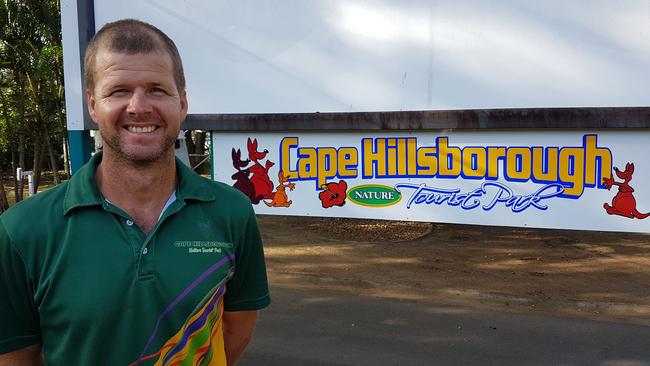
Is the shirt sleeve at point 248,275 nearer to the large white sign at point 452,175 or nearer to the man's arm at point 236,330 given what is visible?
the man's arm at point 236,330

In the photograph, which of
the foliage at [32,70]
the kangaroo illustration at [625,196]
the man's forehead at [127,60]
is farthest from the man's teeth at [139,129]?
the foliage at [32,70]

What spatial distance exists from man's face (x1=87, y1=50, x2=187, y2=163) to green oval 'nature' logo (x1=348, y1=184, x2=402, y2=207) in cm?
214

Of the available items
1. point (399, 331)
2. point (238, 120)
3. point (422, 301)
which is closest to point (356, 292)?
point (422, 301)

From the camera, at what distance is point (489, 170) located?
10.7 ft

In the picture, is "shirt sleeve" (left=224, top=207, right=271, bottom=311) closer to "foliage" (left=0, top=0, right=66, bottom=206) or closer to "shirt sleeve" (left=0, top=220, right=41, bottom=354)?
"shirt sleeve" (left=0, top=220, right=41, bottom=354)

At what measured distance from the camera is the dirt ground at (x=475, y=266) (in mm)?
5461

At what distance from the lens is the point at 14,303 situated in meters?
1.35

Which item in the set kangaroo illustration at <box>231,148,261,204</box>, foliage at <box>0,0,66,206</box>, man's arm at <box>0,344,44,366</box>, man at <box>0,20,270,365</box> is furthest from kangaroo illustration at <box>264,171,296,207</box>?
foliage at <box>0,0,66,206</box>

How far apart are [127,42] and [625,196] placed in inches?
109

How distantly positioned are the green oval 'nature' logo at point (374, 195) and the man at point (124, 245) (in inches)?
77.7

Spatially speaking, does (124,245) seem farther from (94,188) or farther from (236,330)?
(236,330)

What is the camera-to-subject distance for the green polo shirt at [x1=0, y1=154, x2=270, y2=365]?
133 centimetres

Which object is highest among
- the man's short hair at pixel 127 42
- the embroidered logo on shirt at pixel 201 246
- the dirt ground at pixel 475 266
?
the man's short hair at pixel 127 42

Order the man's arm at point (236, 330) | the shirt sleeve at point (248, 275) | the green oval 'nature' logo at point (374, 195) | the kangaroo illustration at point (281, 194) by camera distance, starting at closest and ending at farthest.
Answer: the shirt sleeve at point (248, 275) < the man's arm at point (236, 330) < the green oval 'nature' logo at point (374, 195) < the kangaroo illustration at point (281, 194)
